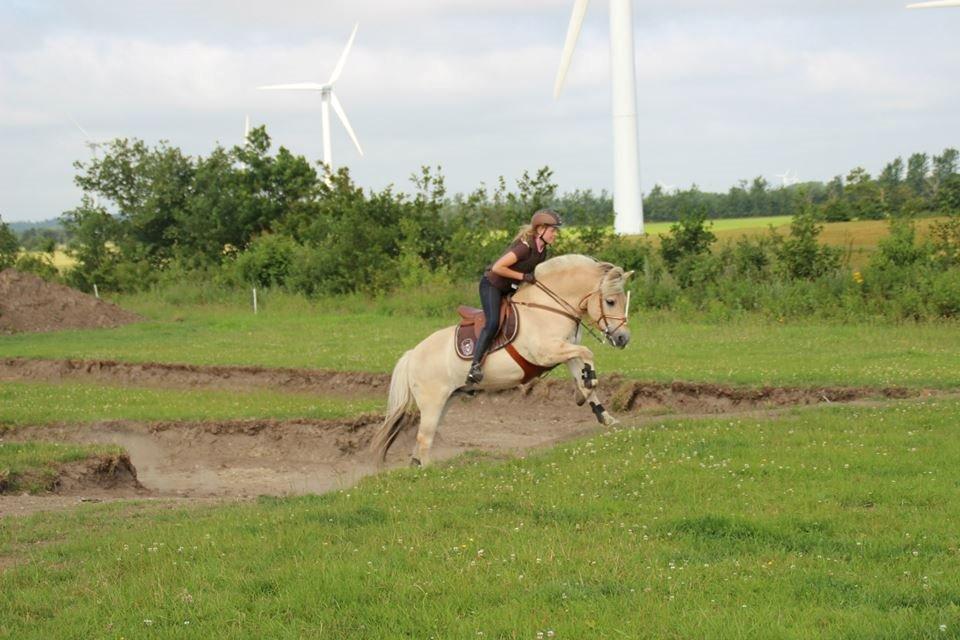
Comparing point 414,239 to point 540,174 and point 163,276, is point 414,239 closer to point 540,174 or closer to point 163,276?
point 540,174

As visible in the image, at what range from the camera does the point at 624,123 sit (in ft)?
141

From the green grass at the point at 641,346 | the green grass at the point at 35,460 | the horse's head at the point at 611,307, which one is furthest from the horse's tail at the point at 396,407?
the green grass at the point at 641,346

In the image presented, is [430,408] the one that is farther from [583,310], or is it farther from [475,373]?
[583,310]

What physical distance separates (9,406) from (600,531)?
1620 cm

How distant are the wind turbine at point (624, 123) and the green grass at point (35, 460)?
2940 cm

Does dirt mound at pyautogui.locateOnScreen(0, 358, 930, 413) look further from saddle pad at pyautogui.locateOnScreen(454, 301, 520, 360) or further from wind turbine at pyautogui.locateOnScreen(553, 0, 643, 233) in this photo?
wind turbine at pyautogui.locateOnScreen(553, 0, 643, 233)

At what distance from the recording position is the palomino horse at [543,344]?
14758 millimetres

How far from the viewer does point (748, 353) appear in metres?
25.0

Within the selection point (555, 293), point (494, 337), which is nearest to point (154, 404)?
point (494, 337)

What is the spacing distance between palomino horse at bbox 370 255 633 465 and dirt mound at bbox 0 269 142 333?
28.8m

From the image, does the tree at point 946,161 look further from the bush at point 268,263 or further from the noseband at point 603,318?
the noseband at point 603,318

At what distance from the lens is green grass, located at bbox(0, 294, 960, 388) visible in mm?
21219

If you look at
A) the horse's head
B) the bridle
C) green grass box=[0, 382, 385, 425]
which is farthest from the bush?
the horse's head

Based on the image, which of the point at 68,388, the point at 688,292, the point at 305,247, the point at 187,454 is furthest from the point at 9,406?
the point at 305,247
